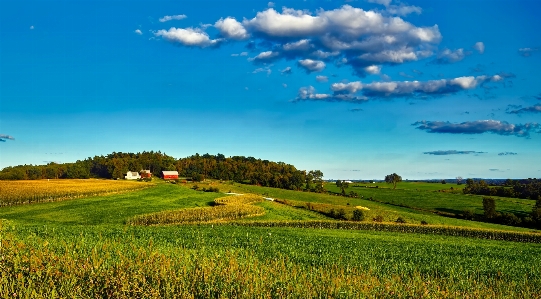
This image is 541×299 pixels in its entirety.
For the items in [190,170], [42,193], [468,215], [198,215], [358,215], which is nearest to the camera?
[198,215]

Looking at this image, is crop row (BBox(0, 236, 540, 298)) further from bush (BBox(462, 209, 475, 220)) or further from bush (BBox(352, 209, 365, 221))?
bush (BBox(462, 209, 475, 220))

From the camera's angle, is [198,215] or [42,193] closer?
[198,215]

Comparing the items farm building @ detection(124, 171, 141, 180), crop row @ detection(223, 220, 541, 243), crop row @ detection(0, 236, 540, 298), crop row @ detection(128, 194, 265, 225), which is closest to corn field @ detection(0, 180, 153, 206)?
crop row @ detection(128, 194, 265, 225)

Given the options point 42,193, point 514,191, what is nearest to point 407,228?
point 42,193

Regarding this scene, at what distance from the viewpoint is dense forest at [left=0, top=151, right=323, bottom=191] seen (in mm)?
154250

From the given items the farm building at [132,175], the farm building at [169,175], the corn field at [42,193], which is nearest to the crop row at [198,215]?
the corn field at [42,193]

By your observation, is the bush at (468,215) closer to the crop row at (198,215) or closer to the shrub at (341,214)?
the shrub at (341,214)

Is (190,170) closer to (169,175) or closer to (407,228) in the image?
(169,175)

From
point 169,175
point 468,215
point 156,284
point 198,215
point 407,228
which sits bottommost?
point 468,215

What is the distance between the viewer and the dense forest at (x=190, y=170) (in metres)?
154

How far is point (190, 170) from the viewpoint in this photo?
628 ft

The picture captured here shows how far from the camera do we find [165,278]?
329 inches

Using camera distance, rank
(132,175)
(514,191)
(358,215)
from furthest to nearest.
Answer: (132,175), (514,191), (358,215)

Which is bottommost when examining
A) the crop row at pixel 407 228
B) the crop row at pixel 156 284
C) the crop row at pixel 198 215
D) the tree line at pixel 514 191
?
the crop row at pixel 407 228
